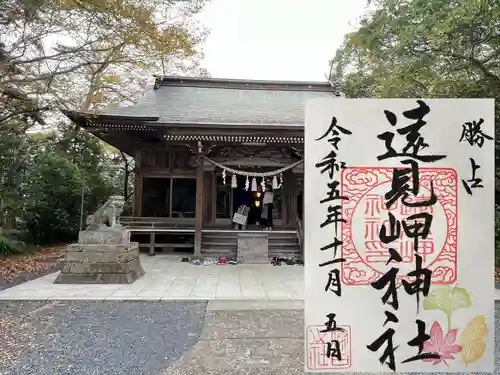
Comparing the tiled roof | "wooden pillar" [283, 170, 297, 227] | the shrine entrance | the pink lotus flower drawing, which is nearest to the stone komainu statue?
the tiled roof

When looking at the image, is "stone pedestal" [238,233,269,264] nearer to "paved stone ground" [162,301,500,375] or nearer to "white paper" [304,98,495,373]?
"paved stone ground" [162,301,500,375]

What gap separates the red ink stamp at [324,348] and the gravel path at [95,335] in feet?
5.48

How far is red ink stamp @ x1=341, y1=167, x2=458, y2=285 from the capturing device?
1.75 meters

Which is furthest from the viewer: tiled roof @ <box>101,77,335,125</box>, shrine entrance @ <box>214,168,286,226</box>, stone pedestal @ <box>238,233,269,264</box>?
shrine entrance @ <box>214,168,286,226</box>

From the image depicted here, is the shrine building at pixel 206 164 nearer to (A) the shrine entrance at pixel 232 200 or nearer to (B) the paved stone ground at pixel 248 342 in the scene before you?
(A) the shrine entrance at pixel 232 200

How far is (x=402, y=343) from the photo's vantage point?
172 cm

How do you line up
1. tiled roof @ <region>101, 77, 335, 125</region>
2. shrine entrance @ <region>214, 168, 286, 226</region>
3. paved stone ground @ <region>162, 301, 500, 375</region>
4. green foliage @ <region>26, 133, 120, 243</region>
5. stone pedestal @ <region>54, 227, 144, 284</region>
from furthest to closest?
shrine entrance @ <region>214, 168, 286, 226</region>
green foliage @ <region>26, 133, 120, 243</region>
tiled roof @ <region>101, 77, 335, 125</region>
stone pedestal @ <region>54, 227, 144, 284</region>
paved stone ground @ <region>162, 301, 500, 375</region>

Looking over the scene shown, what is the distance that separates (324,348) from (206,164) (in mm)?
7518

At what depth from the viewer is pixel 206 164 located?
8.91 m

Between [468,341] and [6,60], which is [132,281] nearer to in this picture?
[6,60]

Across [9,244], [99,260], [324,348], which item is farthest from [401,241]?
[9,244]

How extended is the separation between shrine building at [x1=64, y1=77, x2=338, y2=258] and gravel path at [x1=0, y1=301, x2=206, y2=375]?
13.0 feet

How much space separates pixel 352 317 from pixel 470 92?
680 centimetres

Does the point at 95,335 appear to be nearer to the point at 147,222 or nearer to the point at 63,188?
the point at 147,222
